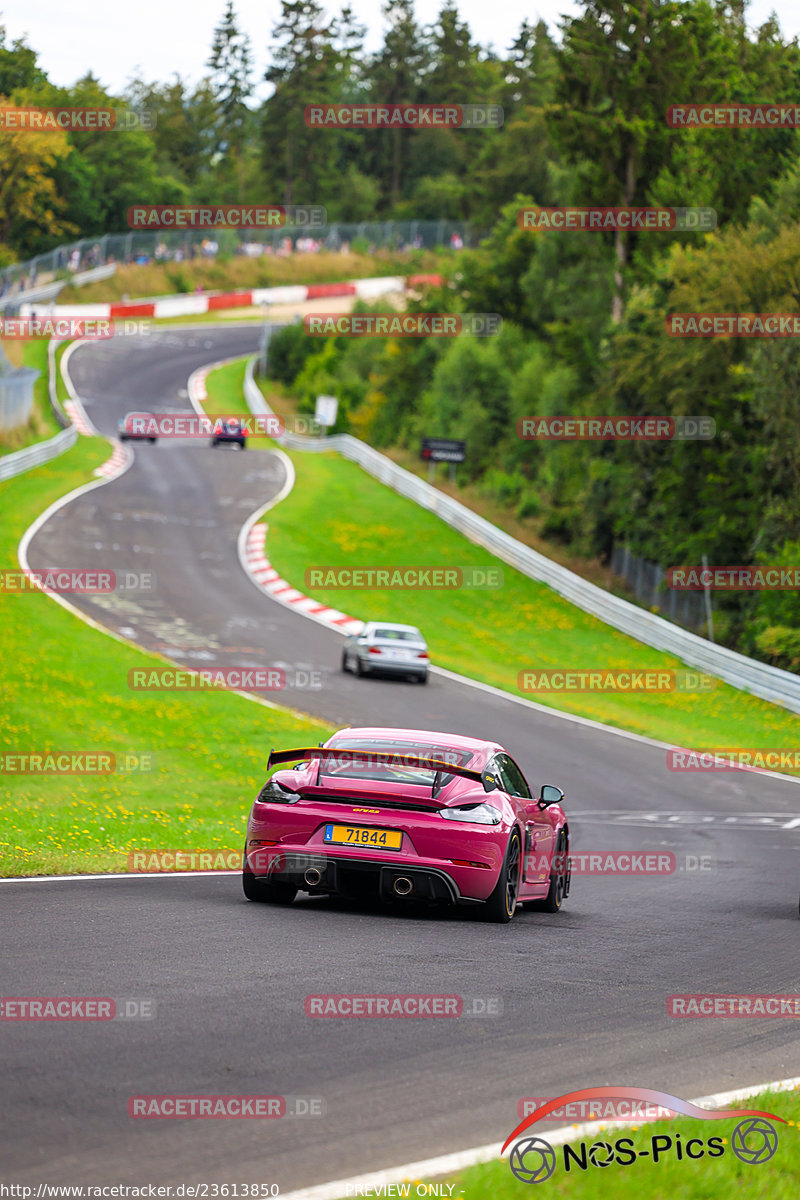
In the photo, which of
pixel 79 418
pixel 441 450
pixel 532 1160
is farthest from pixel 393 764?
pixel 79 418

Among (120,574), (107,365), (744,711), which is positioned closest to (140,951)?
(744,711)

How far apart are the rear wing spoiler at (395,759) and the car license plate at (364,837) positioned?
0.50 metres

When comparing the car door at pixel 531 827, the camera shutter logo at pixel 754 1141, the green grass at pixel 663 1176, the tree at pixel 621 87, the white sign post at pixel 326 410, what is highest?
the tree at pixel 621 87

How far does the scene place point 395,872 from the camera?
8.88 meters

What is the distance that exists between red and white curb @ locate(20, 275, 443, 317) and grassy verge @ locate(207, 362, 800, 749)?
35.1 meters

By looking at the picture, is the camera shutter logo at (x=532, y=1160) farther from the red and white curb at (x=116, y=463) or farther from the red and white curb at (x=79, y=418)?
the red and white curb at (x=79, y=418)

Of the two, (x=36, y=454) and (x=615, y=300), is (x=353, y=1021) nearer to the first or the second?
(x=36, y=454)

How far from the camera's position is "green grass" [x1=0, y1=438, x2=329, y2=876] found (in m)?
13.7

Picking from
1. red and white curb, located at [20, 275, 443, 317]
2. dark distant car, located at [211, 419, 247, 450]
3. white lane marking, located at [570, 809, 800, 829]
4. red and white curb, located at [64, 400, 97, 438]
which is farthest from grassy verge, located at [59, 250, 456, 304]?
white lane marking, located at [570, 809, 800, 829]

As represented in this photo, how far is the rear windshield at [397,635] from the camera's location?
2891 centimetres

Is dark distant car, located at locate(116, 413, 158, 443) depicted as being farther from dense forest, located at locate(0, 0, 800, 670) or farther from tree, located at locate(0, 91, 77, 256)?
tree, located at locate(0, 91, 77, 256)

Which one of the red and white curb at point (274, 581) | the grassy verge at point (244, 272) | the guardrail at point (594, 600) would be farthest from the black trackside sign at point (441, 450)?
the grassy verge at point (244, 272)

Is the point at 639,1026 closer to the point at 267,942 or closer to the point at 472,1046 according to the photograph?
the point at 472,1046

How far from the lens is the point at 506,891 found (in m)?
9.34
